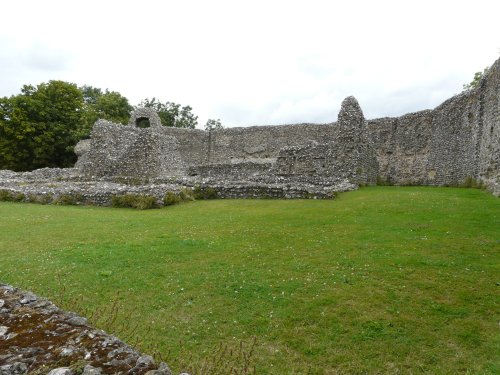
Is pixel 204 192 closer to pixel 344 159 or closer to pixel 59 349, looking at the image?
pixel 344 159

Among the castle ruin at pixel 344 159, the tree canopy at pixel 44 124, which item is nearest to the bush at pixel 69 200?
the castle ruin at pixel 344 159

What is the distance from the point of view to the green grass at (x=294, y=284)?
5289mm

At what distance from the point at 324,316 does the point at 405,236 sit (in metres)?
5.22

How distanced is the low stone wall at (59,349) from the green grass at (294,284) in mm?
1463

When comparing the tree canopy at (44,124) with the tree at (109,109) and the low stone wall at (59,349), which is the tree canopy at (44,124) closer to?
the tree at (109,109)

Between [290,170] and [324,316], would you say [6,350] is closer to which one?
[324,316]

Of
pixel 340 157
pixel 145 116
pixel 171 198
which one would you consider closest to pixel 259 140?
pixel 145 116

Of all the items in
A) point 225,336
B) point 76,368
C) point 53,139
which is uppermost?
point 53,139

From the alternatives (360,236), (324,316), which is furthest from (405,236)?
(324,316)

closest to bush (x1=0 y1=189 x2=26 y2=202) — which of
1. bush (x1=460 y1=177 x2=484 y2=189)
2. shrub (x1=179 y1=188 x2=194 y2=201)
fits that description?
shrub (x1=179 y1=188 x2=194 y2=201)

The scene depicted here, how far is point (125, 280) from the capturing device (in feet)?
25.6

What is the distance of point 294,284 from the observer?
7.41 m

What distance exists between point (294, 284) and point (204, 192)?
14400 millimetres

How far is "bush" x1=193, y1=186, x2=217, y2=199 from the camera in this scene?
21.2 metres
